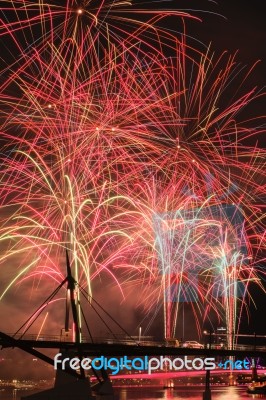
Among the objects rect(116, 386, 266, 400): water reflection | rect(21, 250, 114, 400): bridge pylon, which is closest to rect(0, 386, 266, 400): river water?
rect(116, 386, 266, 400): water reflection

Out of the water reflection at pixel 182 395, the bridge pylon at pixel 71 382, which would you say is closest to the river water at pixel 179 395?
the water reflection at pixel 182 395

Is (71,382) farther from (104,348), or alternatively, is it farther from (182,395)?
(182,395)

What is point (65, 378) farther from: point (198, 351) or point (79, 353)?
point (198, 351)

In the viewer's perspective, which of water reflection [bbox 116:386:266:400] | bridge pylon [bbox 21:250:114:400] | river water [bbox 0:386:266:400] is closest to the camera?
bridge pylon [bbox 21:250:114:400]

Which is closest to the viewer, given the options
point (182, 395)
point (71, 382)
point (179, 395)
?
point (71, 382)

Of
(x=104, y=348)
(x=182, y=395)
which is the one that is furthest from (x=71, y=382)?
(x=182, y=395)

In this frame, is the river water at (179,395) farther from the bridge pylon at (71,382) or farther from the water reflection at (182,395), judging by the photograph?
the bridge pylon at (71,382)

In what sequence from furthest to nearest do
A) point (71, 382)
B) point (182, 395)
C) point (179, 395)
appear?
point (179, 395) → point (182, 395) → point (71, 382)

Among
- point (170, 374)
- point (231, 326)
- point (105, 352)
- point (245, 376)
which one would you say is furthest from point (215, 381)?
point (105, 352)

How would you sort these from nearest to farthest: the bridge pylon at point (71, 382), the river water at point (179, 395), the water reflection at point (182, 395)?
the bridge pylon at point (71, 382), the water reflection at point (182, 395), the river water at point (179, 395)

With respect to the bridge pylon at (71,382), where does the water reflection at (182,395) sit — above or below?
below

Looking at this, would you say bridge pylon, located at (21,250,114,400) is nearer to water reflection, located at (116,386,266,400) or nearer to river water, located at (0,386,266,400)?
river water, located at (0,386,266,400)
